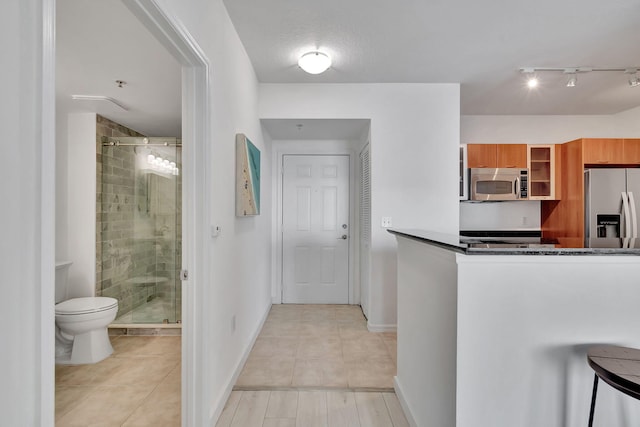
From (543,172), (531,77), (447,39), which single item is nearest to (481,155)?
(543,172)

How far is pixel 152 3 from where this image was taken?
1.20 meters

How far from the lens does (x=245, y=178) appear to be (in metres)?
2.51

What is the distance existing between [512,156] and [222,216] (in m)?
3.51

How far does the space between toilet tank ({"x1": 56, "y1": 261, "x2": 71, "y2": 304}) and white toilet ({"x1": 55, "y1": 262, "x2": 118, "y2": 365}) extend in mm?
305

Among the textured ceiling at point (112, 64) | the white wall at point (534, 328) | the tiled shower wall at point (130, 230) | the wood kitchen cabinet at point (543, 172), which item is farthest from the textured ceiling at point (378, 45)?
the white wall at point (534, 328)

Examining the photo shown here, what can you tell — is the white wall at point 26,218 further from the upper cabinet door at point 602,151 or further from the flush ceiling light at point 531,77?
the upper cabinet door at point 602,151

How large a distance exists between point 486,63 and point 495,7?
850 millimetres

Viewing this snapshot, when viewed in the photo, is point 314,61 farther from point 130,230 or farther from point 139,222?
point 130,230

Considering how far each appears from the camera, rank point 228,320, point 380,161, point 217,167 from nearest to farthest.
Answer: point 217,167, point 228,320, point 380,161

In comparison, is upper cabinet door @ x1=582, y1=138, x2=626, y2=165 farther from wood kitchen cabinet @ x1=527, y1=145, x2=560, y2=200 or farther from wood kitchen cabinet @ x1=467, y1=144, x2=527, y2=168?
wood kitchen cabinet @ x1=467, y1=144, x2=527, y2=168

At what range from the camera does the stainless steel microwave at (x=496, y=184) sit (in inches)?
151

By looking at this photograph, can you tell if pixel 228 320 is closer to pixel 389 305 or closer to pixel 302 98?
pixel 389 305

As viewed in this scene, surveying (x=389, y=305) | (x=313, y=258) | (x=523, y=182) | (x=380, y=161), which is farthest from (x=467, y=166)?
(x=313, y=258)

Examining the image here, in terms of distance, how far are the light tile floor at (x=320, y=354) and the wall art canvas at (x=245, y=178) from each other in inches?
47.1
